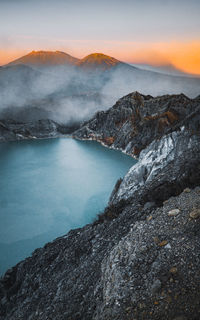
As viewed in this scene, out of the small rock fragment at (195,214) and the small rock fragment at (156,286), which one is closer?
the small rock fragment at (156,286)

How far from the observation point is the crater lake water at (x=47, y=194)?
14157mm

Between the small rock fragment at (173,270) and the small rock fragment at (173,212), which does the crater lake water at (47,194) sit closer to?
the small rock fragment at (173,212)

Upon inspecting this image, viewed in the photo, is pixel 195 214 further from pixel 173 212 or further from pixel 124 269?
pixel 124 269

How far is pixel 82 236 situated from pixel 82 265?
1589 millimetres

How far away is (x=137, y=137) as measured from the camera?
1636 inches

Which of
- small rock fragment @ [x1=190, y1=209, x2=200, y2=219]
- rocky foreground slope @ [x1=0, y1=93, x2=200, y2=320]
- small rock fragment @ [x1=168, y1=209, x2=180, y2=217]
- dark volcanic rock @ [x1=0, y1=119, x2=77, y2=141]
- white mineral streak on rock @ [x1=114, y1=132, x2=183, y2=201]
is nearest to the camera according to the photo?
rocky foreground slope @ [x1=0, y1=93, x2=200, y2=320]

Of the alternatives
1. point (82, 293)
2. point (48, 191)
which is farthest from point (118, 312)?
point (48, 191)

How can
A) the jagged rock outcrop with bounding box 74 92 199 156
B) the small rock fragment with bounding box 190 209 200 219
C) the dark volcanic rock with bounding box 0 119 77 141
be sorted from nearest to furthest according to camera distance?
the small rock fragment with bounding box 190 209 200 219
the jagged rock outcrop with bounding box 74 92 199 156
the dark volcanic rock with bounding box 0 119 77 141

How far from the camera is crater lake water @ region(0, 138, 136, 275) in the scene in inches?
557

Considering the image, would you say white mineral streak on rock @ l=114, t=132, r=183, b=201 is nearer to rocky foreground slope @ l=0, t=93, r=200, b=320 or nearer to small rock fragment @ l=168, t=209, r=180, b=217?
rocky foreground slope @ l=0, t=93, r=200, b=320

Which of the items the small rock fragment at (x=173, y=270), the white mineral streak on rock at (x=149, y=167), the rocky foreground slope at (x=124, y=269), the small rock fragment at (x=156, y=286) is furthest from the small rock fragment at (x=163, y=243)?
the white mineral streak on rock at (x=149, y=167)

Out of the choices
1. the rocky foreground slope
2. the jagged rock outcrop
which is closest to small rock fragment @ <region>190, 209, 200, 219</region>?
the rocky foreground slope

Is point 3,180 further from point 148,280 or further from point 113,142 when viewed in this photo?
point 113,142

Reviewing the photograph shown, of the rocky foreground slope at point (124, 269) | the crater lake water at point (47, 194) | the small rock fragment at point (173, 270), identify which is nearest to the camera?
the rocky foreground slope at point (124, 269)
